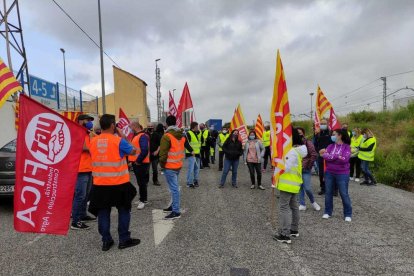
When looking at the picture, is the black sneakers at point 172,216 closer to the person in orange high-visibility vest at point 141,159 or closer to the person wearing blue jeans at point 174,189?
the person wearing blue jeans at point 174,189

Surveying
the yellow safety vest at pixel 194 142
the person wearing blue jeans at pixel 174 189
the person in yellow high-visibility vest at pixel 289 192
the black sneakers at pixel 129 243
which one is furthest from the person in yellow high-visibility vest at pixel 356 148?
the black sneakers at pixel 129 243

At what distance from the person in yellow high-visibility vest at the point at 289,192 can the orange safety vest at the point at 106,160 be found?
2.43 metres

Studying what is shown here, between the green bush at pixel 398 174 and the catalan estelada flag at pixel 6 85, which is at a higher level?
the catalan estelada flag at pixel 6 85

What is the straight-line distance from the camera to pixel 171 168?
6457mm

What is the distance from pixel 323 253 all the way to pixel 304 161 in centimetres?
251

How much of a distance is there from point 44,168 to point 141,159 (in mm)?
3416

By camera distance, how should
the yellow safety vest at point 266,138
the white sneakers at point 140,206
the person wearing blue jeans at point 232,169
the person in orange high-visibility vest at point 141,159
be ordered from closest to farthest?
the person in orange high-visibility vest at point 141,159, the white sneakers at point 140,206, the person wearing blue jeans at point 232,169, the yellow safety vest at point 266,138

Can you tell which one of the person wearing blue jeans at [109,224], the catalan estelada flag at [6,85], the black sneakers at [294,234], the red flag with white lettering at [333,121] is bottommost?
the black sneakers at [294,234]

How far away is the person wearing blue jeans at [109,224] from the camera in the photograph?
4.72 m

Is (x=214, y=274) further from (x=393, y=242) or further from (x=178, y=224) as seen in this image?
(x=393, y=242)

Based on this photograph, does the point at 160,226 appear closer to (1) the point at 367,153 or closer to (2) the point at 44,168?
(2) the point at 44,168

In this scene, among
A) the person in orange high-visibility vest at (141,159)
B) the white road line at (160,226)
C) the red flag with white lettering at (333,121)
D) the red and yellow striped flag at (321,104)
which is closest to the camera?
the white road line at (160,226)

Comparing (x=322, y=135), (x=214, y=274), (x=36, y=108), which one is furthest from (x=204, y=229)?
(x=322, y=135)

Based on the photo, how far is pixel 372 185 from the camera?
10180 millimetres
